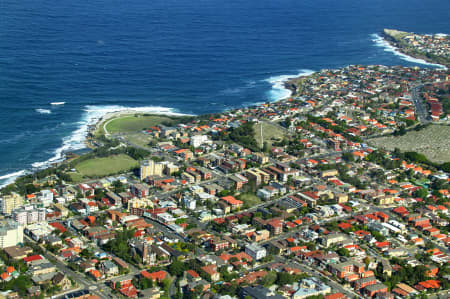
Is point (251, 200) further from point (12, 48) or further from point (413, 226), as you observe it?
point (12, 48)

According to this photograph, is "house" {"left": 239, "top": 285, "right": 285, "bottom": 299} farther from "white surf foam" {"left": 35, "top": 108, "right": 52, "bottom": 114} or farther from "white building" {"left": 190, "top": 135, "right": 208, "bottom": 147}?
"white surf foam" {"left": 35, "top": 108, "right": 52, "bottom": 114}

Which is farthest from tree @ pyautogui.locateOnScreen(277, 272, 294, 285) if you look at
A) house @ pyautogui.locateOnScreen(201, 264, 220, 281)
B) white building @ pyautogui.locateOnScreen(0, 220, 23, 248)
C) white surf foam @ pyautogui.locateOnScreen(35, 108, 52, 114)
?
white surf foam @ pyautogui.locateOnScreen(35, 108, 52, 114)

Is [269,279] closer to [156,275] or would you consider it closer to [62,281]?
[156,275]

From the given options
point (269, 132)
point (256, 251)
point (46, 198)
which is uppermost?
point (269, 132)

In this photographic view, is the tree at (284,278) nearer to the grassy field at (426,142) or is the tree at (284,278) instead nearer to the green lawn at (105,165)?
the green lawn at (105,165)

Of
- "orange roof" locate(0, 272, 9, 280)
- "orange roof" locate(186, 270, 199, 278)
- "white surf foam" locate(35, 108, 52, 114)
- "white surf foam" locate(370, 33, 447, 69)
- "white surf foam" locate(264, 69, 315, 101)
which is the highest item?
"white surf foam" locate(370, 33, 447, 69)

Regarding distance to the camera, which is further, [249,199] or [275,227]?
[249,199]

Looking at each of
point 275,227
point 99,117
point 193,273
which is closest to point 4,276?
point 193,273
